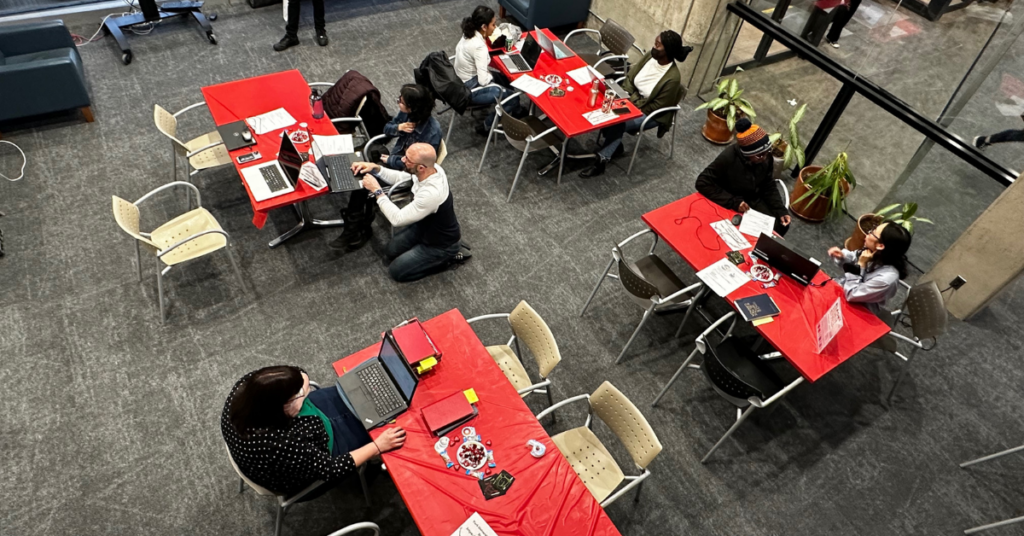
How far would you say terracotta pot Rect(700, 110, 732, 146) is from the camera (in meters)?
6.40

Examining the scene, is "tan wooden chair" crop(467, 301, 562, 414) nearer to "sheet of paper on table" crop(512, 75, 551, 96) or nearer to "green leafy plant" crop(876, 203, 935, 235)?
"sheet of paper on table" crop(512, 75, 551, 96)

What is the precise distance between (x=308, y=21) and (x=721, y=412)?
21.3ft

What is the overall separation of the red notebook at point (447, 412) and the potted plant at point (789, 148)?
398cm

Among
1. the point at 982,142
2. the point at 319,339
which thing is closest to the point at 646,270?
the point at 319,339

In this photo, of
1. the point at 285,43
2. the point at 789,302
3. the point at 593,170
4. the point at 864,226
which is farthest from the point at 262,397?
the point at 285,43

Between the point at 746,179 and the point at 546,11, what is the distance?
3.83 meters

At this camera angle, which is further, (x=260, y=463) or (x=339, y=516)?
(x=339, y=516)

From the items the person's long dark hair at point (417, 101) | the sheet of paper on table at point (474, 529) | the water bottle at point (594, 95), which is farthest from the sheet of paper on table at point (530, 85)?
the sheet of paper on table at point (474, 529)

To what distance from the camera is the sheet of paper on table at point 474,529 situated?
289cm

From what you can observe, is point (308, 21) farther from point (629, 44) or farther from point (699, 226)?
point (699, 226)

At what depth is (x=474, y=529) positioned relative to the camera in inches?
114

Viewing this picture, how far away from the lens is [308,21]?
24.6 ft

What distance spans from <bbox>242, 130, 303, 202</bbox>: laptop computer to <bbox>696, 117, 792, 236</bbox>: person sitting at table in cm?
308

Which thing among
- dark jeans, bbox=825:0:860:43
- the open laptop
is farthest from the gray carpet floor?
dark jeans, bbox=825:0:860:43
